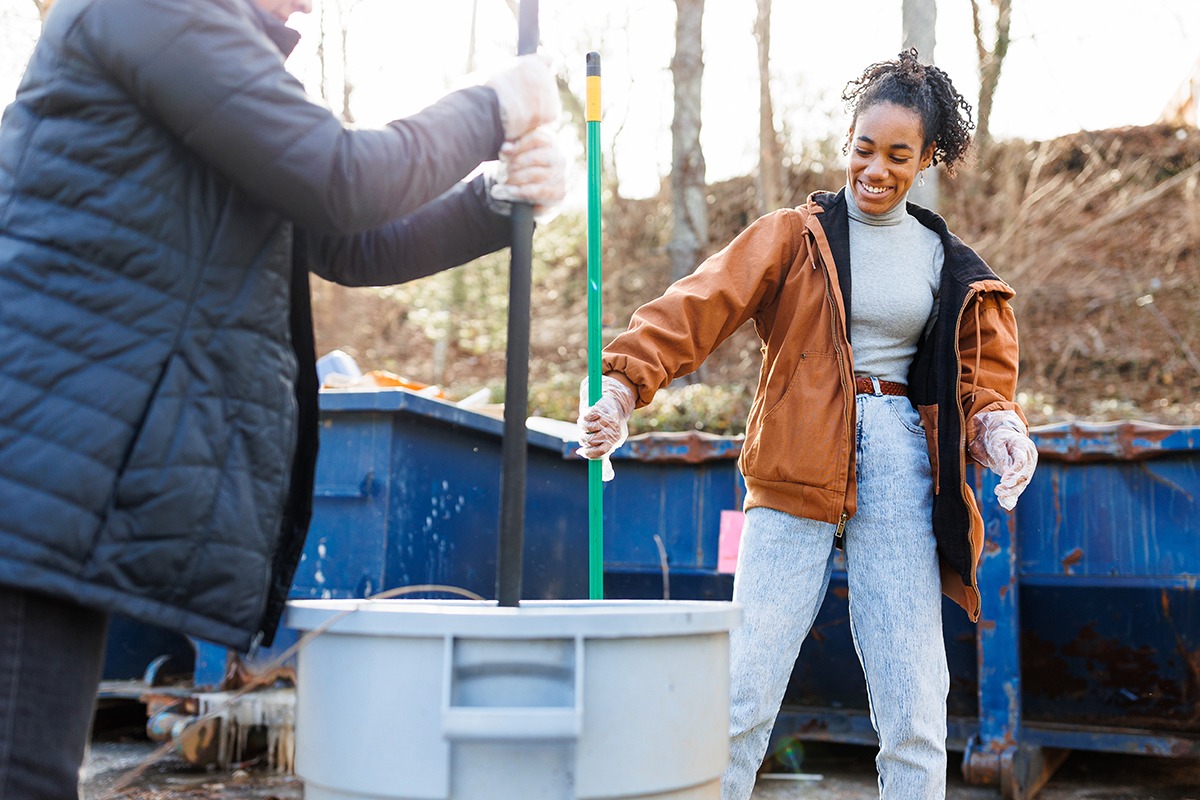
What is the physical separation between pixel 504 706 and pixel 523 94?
0.78 meters

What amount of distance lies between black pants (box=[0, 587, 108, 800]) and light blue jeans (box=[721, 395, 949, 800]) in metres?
1.36

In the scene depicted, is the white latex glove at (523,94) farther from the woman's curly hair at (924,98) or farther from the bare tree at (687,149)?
the bare tree at (687,149)

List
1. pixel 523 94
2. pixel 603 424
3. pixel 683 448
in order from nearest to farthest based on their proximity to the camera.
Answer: pixel 523 94, pixel 603 424, pixel 683 448

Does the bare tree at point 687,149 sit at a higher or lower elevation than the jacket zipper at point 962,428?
higher

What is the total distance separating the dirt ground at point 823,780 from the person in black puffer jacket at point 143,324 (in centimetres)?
243

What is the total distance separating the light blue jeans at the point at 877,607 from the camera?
2279 millimetres

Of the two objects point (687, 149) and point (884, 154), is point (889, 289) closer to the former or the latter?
point (884, 154)

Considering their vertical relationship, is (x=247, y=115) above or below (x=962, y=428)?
above

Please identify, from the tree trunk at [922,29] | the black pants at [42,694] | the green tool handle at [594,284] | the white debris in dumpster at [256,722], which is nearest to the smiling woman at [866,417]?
the green tool handle at [594,284]

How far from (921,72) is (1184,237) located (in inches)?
353

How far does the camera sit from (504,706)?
131 cm

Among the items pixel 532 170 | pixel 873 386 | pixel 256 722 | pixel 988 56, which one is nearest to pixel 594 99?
pixel 532 170

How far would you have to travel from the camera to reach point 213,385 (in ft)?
4.23

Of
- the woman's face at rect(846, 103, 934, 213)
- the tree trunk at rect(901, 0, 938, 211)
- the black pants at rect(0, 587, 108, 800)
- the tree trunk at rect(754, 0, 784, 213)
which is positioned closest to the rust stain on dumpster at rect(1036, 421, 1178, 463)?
the woman's face at rect(846, 103, 934, 213)
